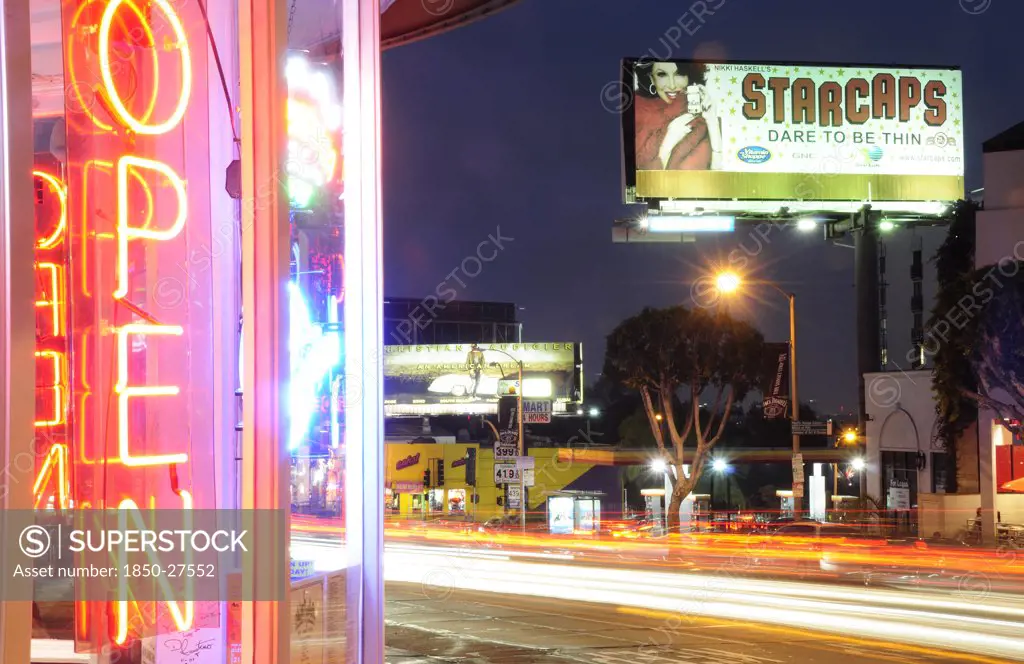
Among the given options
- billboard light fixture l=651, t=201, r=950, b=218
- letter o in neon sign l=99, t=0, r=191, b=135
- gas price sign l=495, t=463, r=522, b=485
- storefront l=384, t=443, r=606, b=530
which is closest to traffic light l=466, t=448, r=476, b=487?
storefront l=384, t=443, r=606, b=530

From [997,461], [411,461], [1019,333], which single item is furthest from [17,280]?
[411,461]

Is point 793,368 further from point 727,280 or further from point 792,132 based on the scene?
point 792,132

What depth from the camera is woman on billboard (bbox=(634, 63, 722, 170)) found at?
126 ft

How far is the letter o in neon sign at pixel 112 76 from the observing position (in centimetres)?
370

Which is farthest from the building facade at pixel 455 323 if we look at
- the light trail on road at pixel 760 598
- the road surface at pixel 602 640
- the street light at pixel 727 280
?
the road surface at pixel 602 640

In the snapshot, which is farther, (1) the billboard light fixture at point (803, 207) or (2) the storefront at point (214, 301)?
(1) the billboard light fixture at point (803, 207)

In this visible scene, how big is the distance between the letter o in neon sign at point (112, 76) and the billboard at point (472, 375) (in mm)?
56402

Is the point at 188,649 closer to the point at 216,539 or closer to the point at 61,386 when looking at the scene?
the point at 216,539

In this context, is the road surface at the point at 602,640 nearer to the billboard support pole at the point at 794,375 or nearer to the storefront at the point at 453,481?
A: the billboard support pole at the point at 794,375

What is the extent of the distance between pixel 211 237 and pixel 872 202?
38.2m

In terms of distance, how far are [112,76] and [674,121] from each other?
118ft

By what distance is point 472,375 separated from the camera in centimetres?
6331

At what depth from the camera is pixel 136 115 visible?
3.87m

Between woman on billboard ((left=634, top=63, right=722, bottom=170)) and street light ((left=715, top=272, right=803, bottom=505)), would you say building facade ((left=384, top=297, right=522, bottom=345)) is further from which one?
street light ((left=715, top=272, right=803, bottom=505))
